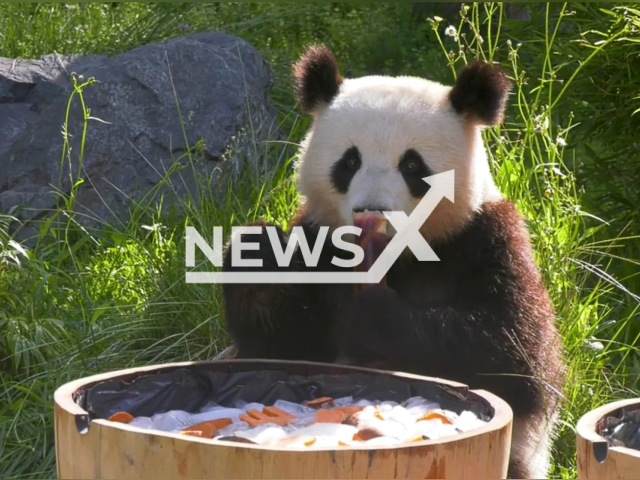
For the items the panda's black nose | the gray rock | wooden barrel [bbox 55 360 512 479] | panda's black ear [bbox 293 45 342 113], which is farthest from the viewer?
the gray rock

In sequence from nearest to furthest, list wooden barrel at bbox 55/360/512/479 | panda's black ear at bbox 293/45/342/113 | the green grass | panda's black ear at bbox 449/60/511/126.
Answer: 1. wooden barrel at bbox 55/360/512/479
2. panda's black ear at bbox 449/60/511/126
3. panda's black ear at bbox 293/45/342/113
4. the green grass

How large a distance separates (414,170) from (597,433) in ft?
3.90

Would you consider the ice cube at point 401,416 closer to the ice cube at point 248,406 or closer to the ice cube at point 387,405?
the ice cube at point 387,405

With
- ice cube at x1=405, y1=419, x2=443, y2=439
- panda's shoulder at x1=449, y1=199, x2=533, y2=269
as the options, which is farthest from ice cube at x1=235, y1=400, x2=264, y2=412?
panda's shoulder at x1=449, y1=199, x2=533, y2=269

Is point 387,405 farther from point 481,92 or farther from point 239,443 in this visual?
point 481,92

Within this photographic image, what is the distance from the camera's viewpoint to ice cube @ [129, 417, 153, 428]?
263 centimetres

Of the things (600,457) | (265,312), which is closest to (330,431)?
(600,457)

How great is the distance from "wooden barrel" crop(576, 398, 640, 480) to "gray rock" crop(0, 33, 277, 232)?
135 inches

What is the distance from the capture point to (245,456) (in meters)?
2.25

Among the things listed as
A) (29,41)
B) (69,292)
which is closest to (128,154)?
(69,292)

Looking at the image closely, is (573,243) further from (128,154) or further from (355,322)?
(128,154)

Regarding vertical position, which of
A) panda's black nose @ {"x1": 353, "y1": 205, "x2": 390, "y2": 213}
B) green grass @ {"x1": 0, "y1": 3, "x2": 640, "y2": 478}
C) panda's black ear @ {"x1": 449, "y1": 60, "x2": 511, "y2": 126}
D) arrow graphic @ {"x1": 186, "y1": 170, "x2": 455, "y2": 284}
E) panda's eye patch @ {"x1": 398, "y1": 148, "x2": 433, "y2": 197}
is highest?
panda's black ear @ {"x1": 449, "y1": 60, "x2": 511, "y2": 126}

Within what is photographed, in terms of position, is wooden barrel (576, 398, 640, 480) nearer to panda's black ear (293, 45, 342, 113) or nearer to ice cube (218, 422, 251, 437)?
ice cube (218, 422, 251, 437)

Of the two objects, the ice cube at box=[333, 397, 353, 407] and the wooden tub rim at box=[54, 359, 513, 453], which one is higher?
the wooden tub rim at box=[54, 359, 513, 453]
